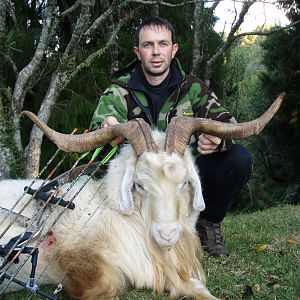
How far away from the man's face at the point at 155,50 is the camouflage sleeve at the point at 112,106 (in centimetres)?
34

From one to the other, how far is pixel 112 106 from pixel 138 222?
1.30 m

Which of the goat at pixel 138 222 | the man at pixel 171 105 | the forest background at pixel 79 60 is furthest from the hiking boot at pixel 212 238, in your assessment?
the forest background at pixel 79 60

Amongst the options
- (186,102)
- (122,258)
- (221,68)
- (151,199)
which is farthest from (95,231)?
(221,68)

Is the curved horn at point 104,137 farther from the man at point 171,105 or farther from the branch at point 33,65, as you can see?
the branch at point 33,65

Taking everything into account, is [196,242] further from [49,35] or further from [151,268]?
[49,35]

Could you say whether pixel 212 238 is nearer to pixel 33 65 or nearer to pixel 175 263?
pixel 175 263

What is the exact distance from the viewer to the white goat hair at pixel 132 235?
3.46 metres

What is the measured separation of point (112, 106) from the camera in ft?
15.3

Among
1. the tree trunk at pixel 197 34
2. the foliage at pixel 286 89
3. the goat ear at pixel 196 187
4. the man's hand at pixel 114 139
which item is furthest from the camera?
the foliage at pixel 286 89

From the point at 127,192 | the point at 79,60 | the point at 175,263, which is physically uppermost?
the point at 79,60

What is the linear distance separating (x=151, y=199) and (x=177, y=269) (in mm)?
629

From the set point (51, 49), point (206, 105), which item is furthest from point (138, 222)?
point (51, 49)

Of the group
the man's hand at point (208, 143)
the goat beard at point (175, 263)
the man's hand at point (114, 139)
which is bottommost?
the goat beard at point (175, 263)

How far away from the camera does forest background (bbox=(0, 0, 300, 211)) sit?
7.80 m
